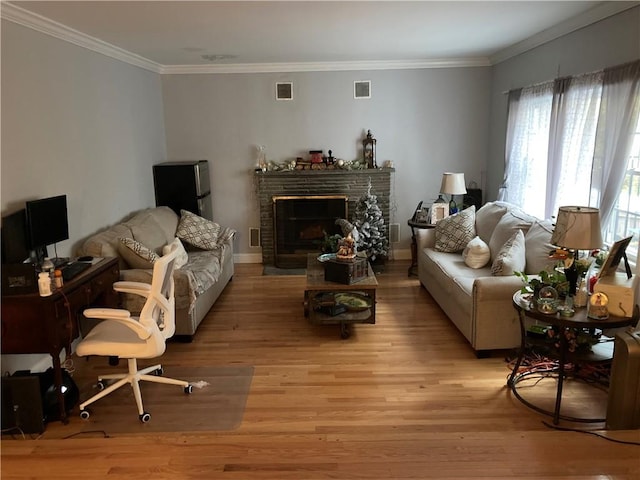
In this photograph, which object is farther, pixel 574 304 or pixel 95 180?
pixel 95 180

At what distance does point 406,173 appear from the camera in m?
6.55

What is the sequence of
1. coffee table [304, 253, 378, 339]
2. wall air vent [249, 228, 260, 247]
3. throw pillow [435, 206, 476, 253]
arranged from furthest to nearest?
wall air vent [249, 228, 260, 247] < throw pillow [435, 206, 476, 253] < coffee table [304, 253, 378, 339]

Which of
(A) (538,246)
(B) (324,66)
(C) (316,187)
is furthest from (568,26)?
(C) (316,187)

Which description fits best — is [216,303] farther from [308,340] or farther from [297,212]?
[297,212]

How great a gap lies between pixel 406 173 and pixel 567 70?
2581mm

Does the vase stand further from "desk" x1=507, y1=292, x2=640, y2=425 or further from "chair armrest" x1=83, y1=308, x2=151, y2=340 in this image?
"chair armrest" x1=83, y1=308, x2=151, y2=340

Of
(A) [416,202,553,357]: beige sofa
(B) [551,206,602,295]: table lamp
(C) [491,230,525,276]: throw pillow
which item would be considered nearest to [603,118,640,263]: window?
(A) [416,202,553,357]: beige sofa

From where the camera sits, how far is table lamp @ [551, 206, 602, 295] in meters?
2.91

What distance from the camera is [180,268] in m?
A: 4.58

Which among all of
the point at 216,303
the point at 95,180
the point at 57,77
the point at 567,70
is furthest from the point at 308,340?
the point at 567,70

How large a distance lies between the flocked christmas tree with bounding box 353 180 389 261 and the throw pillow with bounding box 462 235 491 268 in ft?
5.32

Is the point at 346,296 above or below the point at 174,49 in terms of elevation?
below

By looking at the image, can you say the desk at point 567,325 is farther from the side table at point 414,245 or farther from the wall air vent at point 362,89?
the wall air vent at point 362,89

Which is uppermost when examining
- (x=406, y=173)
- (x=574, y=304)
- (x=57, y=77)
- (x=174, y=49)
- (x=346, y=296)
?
(x=174, y=49)
